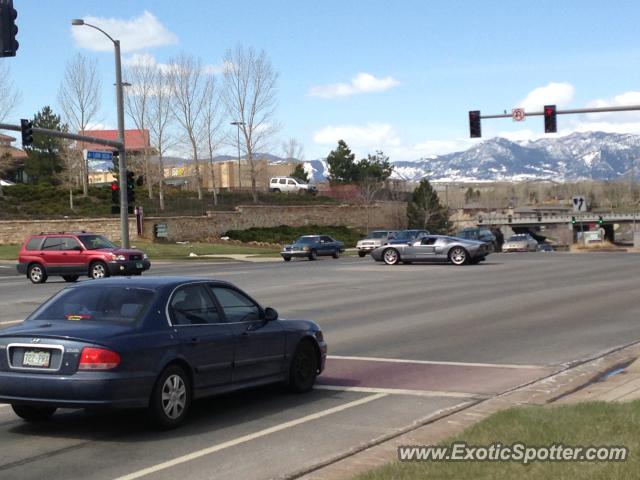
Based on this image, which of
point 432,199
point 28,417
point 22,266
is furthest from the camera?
point 432,199

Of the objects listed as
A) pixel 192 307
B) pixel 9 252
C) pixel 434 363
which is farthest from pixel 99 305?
pixel 9 252

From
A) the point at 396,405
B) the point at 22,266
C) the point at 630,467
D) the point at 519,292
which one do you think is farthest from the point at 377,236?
the point at 630,467

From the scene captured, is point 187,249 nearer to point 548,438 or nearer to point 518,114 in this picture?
point 518,114

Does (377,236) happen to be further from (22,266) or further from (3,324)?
(3,324)

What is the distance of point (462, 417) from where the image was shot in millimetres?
9227

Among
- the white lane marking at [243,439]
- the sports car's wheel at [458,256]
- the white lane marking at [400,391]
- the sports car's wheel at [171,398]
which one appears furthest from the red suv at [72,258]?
the sports car's wheel at [171,398]

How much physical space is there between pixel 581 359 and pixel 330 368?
363cm

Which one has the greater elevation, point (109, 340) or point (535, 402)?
point (109, 340)

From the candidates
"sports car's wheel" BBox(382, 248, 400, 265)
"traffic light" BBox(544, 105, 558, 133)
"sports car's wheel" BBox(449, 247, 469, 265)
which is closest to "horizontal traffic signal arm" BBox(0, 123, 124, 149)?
"sports car's wheel" BBox(382, 248, 400, 265)

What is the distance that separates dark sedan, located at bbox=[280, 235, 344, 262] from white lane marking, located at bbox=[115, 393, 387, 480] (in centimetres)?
3949

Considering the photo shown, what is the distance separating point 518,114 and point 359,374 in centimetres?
2506

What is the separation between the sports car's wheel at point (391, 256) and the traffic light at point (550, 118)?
8508 mm

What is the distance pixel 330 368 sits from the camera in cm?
1299

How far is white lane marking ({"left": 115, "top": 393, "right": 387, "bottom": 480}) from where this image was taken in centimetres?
755
